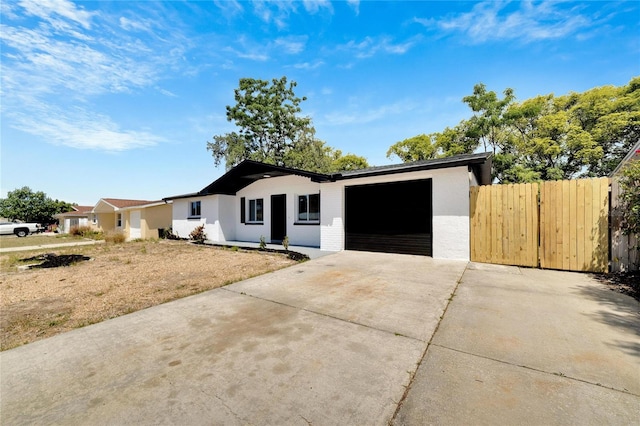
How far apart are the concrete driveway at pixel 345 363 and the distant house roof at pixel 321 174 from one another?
4205 mm

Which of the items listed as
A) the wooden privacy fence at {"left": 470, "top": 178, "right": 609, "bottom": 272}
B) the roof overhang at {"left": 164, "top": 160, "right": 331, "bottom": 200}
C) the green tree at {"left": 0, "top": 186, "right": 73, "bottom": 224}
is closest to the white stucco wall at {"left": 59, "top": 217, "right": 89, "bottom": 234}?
the green tree at {"left": 0, "top": 186, "right": 73, "bottom": 224}

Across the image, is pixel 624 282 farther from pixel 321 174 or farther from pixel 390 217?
pixel 321 174

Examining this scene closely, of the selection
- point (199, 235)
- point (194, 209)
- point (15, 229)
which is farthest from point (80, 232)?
point (199, 235)

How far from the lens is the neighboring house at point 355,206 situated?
7.77m

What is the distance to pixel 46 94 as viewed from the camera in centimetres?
756

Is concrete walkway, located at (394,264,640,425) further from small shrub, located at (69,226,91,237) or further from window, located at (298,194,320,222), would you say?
small shrub, located at (69,226,91,237)

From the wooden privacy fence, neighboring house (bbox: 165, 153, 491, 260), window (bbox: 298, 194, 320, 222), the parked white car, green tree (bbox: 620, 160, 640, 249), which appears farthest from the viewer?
the parked white car

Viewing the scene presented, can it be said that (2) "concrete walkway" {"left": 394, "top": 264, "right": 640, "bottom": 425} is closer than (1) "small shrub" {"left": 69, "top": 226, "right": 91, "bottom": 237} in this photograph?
Yes

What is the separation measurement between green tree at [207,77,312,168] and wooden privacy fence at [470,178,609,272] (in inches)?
931

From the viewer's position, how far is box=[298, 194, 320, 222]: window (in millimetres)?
11375

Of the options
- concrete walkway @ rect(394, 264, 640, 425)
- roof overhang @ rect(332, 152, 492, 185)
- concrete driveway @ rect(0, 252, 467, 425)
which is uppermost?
roof overhang @ rect(332, 152, 492, 185)

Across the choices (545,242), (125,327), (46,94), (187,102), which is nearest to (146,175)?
(187,102)

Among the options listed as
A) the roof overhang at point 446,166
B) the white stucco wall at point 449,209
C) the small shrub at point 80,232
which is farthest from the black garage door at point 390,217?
the small shrub at point 80,232

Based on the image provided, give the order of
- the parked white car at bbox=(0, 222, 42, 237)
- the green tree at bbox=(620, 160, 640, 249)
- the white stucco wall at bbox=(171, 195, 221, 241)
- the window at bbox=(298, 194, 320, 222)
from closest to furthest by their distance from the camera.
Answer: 1. the green tree at bbox=(620, 160, 640, 249)
2. the window at bbox=(298, 194, 320, 222)
3. the white stucco wall at bbox=(171, 195, 221, 241)
4. the parked white car at bbox=(0, 222, 42, 237)
